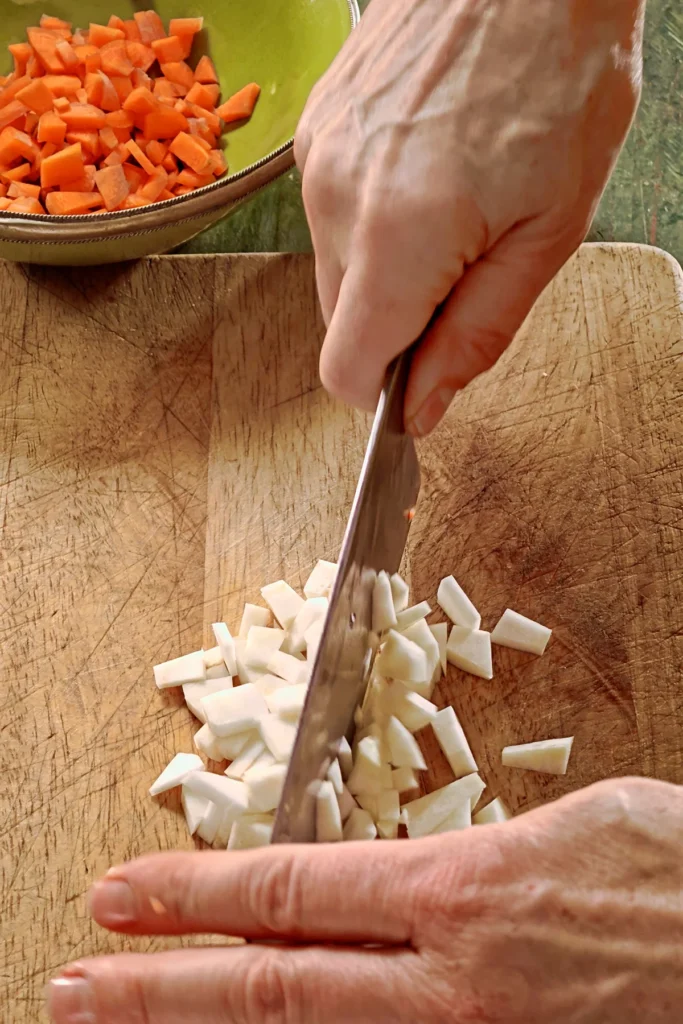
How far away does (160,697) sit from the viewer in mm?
1352

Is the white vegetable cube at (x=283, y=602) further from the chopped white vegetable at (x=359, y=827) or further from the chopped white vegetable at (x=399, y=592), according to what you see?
the chopped white vegetable at (x=359, y=827)

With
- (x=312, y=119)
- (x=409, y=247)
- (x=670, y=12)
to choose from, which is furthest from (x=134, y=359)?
(x=670, y=12)

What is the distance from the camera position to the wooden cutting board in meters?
1.30

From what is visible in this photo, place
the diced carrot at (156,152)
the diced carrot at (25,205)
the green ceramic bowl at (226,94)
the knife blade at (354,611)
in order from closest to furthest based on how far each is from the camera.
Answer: the knife blade at (354,611), the green ceramic bowl at (226,94), the diced carrot at (25,205), the diced carrot at (156,152)

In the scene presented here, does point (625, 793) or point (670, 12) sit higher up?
point (670, 12)

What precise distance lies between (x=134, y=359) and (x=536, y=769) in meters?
0.95

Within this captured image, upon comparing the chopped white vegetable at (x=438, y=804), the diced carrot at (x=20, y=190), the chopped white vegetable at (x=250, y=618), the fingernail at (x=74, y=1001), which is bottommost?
the chopped white vegetable at (x=438, y=804)

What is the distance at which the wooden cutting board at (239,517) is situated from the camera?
130 centimetres

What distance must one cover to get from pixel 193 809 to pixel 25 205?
1090mm

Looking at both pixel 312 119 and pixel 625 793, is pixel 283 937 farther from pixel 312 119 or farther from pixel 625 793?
pixel 312 119

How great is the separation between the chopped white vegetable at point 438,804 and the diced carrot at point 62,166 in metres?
1.24

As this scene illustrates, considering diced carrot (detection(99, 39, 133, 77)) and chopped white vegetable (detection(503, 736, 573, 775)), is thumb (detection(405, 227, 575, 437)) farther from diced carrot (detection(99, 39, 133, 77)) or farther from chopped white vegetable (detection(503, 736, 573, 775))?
diced carrot (detection(99, 39, 133, 77))

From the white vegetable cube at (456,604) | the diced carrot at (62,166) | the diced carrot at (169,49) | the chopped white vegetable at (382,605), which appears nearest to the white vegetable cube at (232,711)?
the chopped white vegetable at (382,605)

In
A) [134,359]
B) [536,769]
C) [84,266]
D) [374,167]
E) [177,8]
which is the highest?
[177,8]
